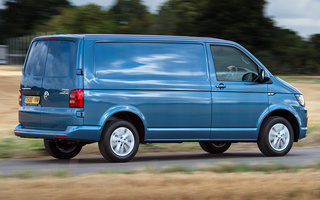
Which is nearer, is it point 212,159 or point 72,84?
point 72,84

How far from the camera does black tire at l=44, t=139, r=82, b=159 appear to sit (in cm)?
1141

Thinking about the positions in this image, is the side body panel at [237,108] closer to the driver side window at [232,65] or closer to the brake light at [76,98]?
the driver side window at [232,65]

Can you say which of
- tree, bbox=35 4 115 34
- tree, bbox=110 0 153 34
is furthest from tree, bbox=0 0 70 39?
tree, bbox=35 4 115 34

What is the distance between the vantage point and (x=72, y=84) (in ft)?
32.7

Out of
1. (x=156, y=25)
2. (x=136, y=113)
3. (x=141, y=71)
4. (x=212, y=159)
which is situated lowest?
(x=212, y=159)

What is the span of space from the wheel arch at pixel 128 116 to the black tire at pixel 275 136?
7.12 feet

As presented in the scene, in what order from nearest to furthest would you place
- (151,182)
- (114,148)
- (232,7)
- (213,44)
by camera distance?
1. (151,182)
2. (114,148)
3. (213,44)
4. (232,7)

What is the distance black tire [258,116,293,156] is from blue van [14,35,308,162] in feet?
0.06

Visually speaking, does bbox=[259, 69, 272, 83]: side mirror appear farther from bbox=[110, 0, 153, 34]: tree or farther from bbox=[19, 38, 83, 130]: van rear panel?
bbox=[110, 0, 153, 34]: tree

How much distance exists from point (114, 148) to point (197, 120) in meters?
1.48

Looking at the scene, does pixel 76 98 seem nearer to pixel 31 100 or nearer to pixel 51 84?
pixel 51 84

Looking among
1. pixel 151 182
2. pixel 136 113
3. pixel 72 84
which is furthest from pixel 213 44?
pixel 151 182

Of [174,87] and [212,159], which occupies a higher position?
[174,87]

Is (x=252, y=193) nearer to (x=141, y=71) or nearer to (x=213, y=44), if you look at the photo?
(x=141, y=71)
